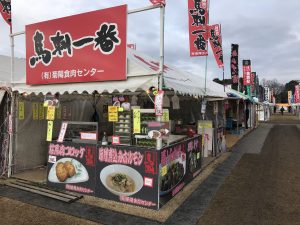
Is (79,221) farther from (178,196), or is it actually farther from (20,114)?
(20,114)

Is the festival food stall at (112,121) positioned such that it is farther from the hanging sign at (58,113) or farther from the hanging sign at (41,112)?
the hanging sign at (58,113)

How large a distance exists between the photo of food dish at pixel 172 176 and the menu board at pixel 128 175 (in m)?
0.25

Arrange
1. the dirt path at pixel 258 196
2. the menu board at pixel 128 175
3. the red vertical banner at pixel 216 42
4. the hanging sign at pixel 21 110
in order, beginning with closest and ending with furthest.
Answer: the dirt path at pixel 258 196, the menu board at pixel 128 175, the hanging sign at pixel 21 110, the red vertical banner at pixel 216 42

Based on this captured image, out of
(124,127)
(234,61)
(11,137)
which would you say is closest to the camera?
(124,127)

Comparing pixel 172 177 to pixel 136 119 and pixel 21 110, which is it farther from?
pixel 21 110

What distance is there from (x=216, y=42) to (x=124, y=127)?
7799 millimetres

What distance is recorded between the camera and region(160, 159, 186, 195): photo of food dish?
220 inches

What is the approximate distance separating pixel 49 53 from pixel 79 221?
4035mm

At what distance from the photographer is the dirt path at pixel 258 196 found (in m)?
5.05

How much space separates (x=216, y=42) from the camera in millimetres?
12211

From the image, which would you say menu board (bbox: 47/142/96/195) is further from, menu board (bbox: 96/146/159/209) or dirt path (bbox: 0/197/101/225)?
dirt path (bbox: 0/197/101/225)

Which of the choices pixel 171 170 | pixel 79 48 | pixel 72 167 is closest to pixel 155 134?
pixel 171 170

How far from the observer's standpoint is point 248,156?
11133mm

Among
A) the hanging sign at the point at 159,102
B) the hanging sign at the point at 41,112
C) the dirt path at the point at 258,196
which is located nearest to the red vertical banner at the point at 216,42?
the dirt path at the point at 258,196
